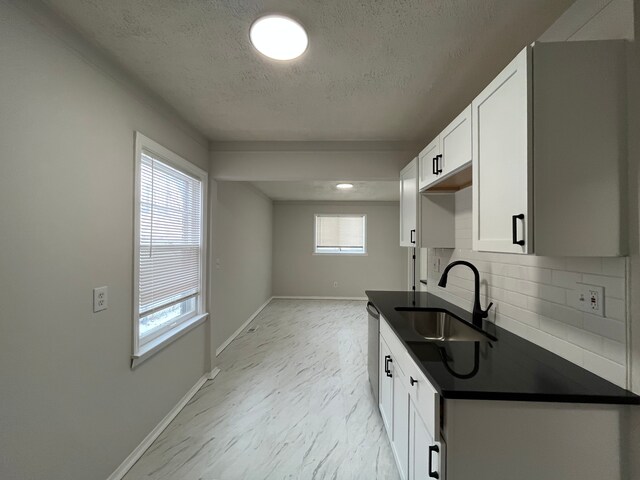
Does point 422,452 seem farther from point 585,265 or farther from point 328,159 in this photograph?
point 328,159

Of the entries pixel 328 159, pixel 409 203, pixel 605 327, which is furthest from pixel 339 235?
pixel 605 327

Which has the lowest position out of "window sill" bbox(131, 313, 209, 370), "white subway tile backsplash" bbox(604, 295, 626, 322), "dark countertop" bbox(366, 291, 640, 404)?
"window sill" bbox(131, 313, 209, 370)

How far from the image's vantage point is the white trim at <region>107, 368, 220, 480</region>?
5.67ft

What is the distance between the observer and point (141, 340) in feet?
6.61

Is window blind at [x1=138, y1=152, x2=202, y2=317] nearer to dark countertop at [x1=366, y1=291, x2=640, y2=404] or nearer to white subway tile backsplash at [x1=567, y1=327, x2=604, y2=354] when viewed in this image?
dark countertop at [x1=366, y1=291, x2=640, y2=404]

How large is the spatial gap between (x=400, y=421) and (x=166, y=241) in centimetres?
210

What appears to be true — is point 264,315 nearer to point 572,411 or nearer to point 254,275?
point 254,275

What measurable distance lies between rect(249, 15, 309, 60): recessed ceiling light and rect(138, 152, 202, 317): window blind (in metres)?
1.17

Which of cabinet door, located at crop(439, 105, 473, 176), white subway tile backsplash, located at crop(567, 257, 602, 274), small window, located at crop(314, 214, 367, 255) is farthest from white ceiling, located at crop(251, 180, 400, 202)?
white subway tile backsplash, located at crop(567, 257, 602, 274)

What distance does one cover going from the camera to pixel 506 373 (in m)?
1.17

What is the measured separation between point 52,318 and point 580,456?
2209 millimetres

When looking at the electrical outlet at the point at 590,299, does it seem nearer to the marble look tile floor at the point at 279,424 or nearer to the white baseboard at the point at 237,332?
the marble look tile floor at the point at 279,424

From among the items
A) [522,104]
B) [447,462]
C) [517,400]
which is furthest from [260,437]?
[522,104]

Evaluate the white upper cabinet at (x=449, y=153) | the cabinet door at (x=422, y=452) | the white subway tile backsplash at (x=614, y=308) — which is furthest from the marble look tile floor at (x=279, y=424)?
the white upper cabinet at (x=449, y=153)
